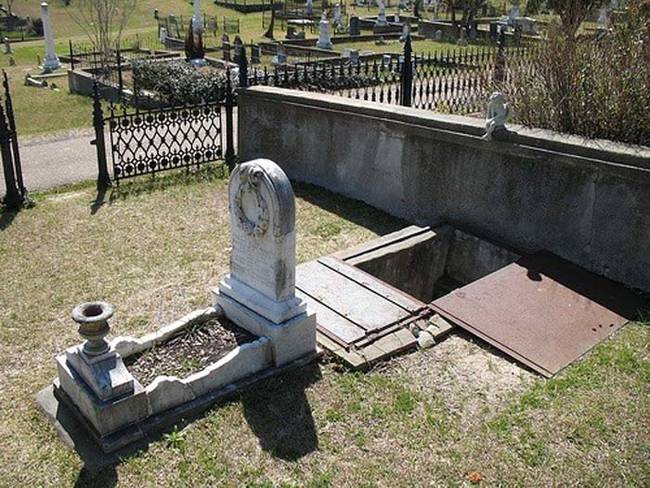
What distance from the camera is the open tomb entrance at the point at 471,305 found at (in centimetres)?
519

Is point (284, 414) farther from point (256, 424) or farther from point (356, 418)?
point (356, 418)

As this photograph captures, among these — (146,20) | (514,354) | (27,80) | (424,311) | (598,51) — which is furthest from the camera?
(146,20)

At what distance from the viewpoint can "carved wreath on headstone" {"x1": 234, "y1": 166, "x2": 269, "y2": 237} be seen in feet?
14.9

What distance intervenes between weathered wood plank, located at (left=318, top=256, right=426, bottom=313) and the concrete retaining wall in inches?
65.3

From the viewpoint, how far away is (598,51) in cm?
772

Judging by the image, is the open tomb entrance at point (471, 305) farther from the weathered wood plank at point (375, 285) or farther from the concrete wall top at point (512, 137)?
the concrete wall top at point (512, 137)

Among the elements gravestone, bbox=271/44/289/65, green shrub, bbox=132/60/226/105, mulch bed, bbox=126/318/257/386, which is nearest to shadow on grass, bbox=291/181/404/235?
mulch bed, bbox=126/318/257/386

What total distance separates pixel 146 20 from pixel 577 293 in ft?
148

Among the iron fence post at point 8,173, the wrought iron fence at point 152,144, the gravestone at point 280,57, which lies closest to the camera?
the iron fence post at point 8,173

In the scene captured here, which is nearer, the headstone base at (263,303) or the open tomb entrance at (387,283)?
the headstone base at (263,303)

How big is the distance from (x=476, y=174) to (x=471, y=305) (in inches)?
74.6

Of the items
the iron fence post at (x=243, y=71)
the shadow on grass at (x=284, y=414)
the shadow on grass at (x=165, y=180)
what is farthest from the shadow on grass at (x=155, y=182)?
the shadow on grass at (x=284, y=414)

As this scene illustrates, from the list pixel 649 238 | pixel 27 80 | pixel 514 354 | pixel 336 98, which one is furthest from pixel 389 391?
pixel 27 80

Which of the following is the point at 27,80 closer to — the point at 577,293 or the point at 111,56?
the point at 111,56
